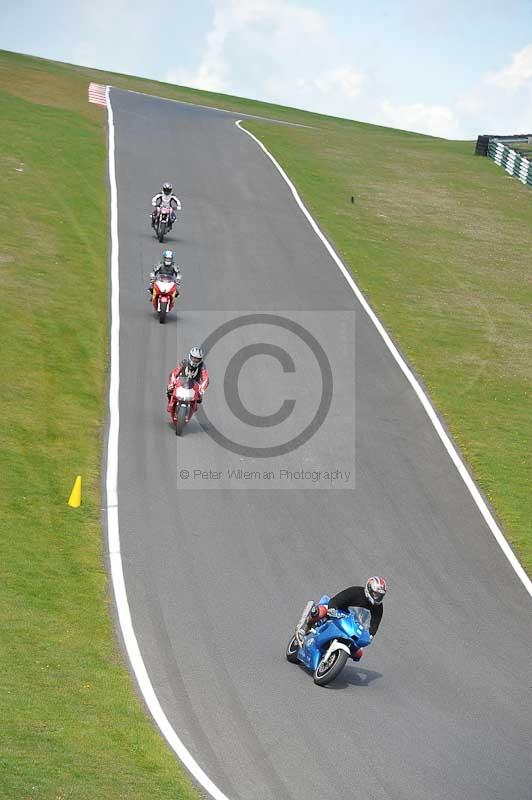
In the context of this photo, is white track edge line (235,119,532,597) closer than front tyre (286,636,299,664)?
No

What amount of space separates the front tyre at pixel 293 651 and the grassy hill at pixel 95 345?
101 inches

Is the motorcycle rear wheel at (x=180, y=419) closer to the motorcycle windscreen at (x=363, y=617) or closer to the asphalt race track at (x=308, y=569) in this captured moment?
the asphalt race track at (x=308, y=569)

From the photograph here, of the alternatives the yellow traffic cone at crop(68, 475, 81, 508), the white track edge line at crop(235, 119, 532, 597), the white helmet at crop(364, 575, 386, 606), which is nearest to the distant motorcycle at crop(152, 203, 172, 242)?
the white track edge line at crop(235, 119, 532, 597)

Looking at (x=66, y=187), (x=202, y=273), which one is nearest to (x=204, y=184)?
(x=66, y=187)

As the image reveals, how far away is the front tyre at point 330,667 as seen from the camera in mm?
15500

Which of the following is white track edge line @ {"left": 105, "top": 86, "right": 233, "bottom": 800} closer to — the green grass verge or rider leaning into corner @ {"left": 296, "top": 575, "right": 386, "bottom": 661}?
the green grass verge

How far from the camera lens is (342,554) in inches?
812

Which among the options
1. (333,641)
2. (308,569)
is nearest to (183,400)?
(308,569)

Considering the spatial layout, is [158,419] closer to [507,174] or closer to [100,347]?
[100,347]

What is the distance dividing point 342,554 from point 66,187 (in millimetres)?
27763

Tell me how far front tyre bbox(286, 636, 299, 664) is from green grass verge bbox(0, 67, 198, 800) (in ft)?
8.49

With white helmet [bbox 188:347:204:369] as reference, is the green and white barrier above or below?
above

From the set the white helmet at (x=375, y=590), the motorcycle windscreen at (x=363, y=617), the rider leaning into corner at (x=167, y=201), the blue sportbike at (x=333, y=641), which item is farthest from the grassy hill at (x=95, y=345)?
the white helmet at (x=375, y=590)

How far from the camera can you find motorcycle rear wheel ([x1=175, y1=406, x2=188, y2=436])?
2489 centimetres
